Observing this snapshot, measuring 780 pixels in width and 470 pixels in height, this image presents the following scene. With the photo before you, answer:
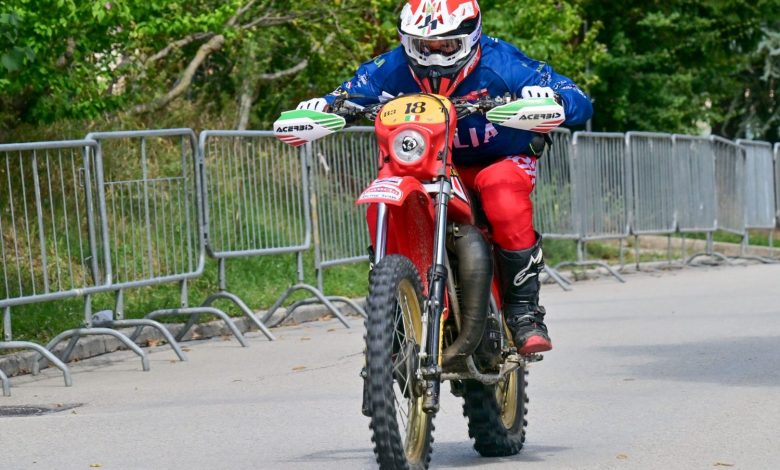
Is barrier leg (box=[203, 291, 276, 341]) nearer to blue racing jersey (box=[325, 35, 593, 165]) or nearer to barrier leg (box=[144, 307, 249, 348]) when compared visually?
barrier leg (box=[144, 307, 249, 348])

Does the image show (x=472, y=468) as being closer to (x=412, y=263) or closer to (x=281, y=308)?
(x=412, y=263)

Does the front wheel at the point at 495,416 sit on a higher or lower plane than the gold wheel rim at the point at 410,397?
lower

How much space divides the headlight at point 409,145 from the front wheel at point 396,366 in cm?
39

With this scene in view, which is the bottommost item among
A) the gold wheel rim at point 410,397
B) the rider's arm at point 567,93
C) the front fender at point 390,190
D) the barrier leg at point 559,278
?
the barrier leg at point 559,278

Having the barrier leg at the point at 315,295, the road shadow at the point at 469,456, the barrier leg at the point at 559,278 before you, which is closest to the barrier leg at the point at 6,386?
the road shadow at the point at 469,456

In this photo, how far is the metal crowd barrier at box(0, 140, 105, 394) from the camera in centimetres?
1065

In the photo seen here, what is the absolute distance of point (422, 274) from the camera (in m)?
6.27

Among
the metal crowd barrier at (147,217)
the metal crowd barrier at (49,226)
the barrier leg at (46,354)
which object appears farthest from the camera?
the metal crowd barrier at (147,217)

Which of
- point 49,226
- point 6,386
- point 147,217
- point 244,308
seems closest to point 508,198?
point 6,386

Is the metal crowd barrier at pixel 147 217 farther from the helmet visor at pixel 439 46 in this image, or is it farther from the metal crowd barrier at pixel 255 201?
the helmet visor at pixel 439 46

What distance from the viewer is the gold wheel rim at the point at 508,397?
6969 millimetres

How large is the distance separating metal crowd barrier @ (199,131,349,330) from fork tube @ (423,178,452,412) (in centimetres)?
662

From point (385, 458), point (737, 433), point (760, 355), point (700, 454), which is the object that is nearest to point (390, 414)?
point (385, 458)

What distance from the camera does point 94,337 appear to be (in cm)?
1181
